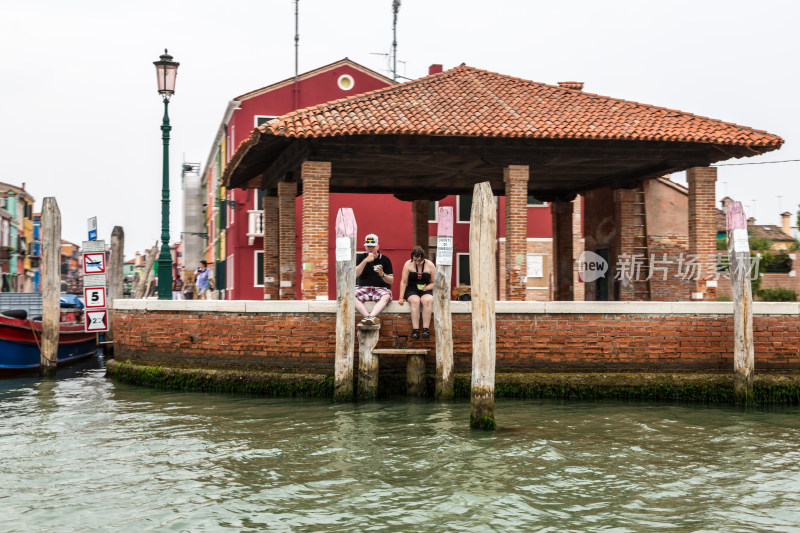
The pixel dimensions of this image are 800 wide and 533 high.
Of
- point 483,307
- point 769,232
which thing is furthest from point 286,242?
point 769,232

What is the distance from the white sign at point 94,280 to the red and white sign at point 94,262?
0.08 m

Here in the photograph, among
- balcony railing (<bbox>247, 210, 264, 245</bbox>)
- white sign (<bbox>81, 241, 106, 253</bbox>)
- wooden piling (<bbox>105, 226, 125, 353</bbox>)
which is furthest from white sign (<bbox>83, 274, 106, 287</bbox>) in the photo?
balcony railing (<bbox>247, 210, 264, 245</bbox>)

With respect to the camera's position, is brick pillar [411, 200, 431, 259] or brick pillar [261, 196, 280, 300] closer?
brick pillar [261, 196, 280, 300]

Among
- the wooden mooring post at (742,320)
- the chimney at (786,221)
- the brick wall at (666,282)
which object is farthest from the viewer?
the chimney at (786,221)

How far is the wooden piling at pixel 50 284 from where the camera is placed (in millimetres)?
15375

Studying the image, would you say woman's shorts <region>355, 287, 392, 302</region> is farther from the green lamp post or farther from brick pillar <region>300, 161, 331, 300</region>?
the green lamp post

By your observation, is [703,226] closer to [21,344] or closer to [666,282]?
[666,282]

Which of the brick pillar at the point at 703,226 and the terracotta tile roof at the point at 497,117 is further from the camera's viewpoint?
the brick pillar at the point at 703,226

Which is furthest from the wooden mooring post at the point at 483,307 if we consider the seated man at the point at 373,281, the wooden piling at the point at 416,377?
the seated man at the point at 373,281

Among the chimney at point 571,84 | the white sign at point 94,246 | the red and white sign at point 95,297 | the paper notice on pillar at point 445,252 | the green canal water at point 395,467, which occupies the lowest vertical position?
the green canal water at point 395,467

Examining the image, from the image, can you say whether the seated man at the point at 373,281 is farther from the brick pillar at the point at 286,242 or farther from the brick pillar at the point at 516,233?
the brick pillar at the point at 286,242

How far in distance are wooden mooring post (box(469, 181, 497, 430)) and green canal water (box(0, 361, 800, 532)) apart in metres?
0.30

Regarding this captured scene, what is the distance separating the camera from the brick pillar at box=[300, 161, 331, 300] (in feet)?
43.8

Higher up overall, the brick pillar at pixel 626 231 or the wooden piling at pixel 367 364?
the brick pillar at pixel 626 231
